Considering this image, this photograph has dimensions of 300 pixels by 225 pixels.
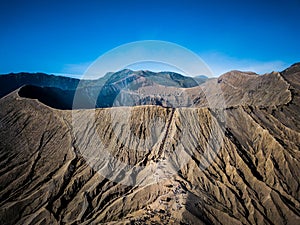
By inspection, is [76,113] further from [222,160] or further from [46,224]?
[222,160]

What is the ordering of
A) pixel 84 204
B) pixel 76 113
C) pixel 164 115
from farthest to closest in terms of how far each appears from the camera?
pixel 76 113 → pixel 164 115 → pixel 84 204

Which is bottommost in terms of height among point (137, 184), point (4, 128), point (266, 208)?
point (266, 208)

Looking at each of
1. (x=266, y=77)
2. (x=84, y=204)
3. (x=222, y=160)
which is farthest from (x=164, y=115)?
(x=266, y=77)

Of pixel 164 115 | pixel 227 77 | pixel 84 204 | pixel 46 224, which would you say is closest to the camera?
pixel 46 224

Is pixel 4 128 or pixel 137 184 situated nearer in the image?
pixel 137 184

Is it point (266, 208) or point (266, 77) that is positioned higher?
point (266, 77)

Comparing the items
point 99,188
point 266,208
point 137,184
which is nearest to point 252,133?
point 266,208
